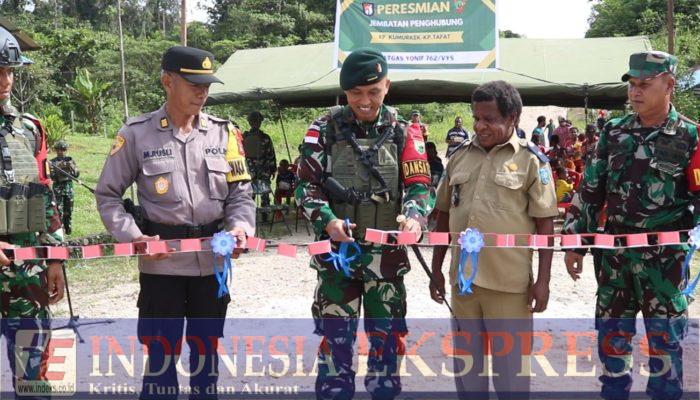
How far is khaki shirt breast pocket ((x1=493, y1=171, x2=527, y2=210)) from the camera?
126 inches

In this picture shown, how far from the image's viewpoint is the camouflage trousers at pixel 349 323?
10.9 ft

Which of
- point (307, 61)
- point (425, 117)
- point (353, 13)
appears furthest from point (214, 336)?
point (425, 117)

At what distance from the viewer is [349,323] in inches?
131

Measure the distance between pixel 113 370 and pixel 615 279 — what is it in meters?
3.11

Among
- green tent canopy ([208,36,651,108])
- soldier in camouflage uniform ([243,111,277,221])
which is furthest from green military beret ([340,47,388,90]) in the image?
soldier in camouflage uniform ([243,111,277,221])

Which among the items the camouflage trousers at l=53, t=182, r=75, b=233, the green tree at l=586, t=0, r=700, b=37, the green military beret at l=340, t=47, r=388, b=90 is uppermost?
the green tree at l=586, t=0, r=700, b=37

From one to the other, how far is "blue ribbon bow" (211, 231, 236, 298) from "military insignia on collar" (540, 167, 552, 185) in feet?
4.81

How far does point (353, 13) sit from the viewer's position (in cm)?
977

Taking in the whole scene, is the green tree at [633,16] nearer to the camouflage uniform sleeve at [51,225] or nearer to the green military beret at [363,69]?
the green military beret at [363,69]

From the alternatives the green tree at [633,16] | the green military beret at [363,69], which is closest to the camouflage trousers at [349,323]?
the green military beret at [363,69]

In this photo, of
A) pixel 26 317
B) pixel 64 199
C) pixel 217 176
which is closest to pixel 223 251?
pixel 217 176

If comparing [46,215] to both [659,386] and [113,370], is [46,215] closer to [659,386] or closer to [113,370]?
[113,370]

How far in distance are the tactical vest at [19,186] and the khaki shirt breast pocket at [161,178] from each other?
65 cm

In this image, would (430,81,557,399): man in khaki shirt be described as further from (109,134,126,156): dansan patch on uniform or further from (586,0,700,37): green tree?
(586,0,700,37): green tree
